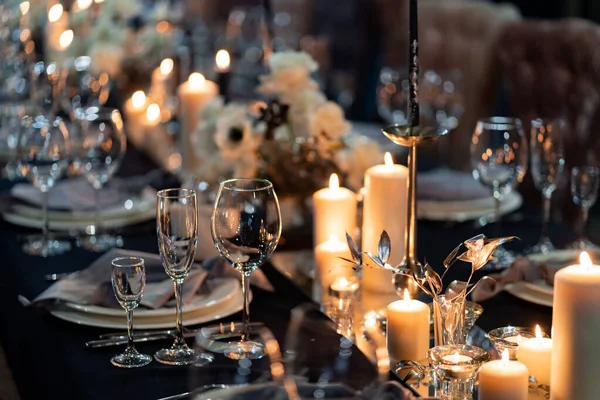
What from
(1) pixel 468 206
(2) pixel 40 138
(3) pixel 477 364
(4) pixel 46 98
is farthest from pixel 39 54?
(3) pixel 477 364

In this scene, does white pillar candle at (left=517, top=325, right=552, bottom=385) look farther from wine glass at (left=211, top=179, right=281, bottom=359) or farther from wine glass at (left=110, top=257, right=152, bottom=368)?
wine glass at (left=110, top=257, right=152, bottom=368)

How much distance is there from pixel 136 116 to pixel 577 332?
7.12 feet

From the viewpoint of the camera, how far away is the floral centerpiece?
6.31ft

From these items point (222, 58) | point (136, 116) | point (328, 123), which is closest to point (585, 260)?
point (328, 123)

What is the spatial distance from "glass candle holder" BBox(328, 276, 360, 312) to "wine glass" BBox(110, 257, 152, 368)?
0.35 meters

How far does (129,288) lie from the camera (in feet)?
4.16

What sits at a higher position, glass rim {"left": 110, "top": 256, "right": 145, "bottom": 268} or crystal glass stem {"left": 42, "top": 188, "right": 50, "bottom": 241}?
glass rim {"left": 110, "top": 256, "right": 145, "bottom": 268}

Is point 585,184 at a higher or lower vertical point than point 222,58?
lower

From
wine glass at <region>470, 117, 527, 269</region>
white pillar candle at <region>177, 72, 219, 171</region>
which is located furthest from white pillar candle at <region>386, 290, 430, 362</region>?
white pillar candle at <region>177, 72, 219, 171</region>

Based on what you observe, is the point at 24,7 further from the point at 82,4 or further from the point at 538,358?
the point at 538,358

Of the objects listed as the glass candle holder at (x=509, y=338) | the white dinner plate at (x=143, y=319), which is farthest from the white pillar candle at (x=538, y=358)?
the white dinner plate at (x=143, y=319)

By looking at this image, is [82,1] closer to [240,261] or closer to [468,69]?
[468,69]

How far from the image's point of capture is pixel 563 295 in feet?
3.50

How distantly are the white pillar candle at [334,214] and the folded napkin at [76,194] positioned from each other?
2.21 feet
